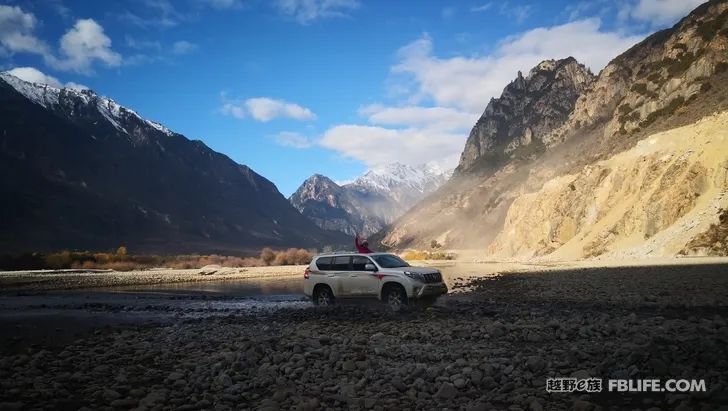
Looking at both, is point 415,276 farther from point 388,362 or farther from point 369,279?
point 388,362

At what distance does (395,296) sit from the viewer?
53.3 ft

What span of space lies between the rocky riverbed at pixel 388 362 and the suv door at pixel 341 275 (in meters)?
2.59

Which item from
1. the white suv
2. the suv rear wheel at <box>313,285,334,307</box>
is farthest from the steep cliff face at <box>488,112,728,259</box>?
the suv rear wheel at <box>313,285,334,307</box>

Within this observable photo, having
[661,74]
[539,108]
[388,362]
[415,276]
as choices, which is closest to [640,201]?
[415,276]

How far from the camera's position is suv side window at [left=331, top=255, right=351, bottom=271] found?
58.1 feet

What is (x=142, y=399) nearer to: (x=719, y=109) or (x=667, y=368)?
(x=667, y=368)

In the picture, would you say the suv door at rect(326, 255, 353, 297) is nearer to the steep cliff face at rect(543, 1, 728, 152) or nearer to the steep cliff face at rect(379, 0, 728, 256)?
the steep cliff face at rect(379, 0, 728, 256)

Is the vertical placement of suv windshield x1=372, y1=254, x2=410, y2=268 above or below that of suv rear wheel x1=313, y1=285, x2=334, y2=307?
above

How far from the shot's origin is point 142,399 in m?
7.11

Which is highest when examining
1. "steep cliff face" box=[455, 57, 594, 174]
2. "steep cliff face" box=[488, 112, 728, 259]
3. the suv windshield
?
"steep cliff face" box=[455, 57, 594, 174]

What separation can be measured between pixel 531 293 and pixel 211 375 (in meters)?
16.9

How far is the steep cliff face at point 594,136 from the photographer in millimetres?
64938

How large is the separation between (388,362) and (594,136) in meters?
117

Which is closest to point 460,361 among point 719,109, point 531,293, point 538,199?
point 531,293
